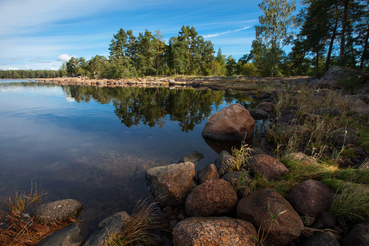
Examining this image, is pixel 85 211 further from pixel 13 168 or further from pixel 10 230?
pixel 13 168

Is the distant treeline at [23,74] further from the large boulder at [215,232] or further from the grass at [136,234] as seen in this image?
the large boulder at [215,232]

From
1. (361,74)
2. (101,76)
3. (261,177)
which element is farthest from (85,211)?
(101,76)

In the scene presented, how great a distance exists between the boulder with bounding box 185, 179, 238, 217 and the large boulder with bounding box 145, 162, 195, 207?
0.54 m

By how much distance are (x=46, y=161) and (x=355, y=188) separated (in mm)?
8387

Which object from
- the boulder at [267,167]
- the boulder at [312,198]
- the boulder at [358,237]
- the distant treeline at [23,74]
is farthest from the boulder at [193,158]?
the distant treeline at [23,74]

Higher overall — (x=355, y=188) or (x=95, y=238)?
(x=355, y=188)

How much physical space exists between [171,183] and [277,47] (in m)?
42.8

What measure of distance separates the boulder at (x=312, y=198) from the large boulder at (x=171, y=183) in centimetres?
219

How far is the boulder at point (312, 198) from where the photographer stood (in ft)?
10.3

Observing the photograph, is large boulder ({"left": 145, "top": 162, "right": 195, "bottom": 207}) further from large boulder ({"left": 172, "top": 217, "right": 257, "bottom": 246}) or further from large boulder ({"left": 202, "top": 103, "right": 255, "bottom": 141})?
large boulder ({"left": 202, "top": 103, "right": 255, "bottom": 141})

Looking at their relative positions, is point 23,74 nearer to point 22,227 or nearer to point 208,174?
point 22,227

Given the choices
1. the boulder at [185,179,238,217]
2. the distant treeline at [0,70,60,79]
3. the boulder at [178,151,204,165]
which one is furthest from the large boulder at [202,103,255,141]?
the distant treeline at [0,70,60,79]

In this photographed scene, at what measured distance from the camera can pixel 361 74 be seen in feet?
61.7

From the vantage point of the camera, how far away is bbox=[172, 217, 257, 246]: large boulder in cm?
254
